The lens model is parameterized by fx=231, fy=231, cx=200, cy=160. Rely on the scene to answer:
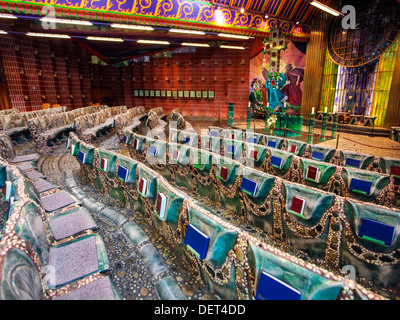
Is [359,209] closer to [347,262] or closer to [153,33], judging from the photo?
[347,262]

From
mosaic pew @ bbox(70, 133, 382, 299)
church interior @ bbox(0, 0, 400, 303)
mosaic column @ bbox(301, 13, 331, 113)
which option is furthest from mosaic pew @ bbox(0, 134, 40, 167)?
mosaic column @ bbox(301, 13, 331, 113)

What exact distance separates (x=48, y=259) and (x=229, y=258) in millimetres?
1421

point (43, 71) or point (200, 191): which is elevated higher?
point (43, 71)

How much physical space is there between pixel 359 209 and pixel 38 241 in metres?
2.59

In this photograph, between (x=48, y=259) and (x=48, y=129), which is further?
(x=48, y=129)

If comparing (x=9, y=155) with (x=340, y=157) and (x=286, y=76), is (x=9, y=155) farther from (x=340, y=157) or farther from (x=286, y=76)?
(x=286, y=76)

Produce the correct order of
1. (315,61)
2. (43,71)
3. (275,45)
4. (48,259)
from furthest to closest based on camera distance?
(315,61) < (43,71) < (275,45) < (48,259)

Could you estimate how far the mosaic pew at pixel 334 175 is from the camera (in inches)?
109

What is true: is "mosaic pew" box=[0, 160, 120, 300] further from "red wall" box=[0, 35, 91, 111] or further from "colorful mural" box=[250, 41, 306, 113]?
"colorful mural" box=[250, 41, 306, 113]

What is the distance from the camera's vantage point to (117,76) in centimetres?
1869

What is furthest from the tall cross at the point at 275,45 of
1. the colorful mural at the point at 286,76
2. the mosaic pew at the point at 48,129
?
the mosaic pew at the point at 48,129

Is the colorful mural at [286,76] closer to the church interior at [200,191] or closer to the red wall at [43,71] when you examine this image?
the church interior at [200,191]

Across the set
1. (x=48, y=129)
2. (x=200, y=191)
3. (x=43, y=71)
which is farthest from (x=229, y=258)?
(x=43, y=71)
